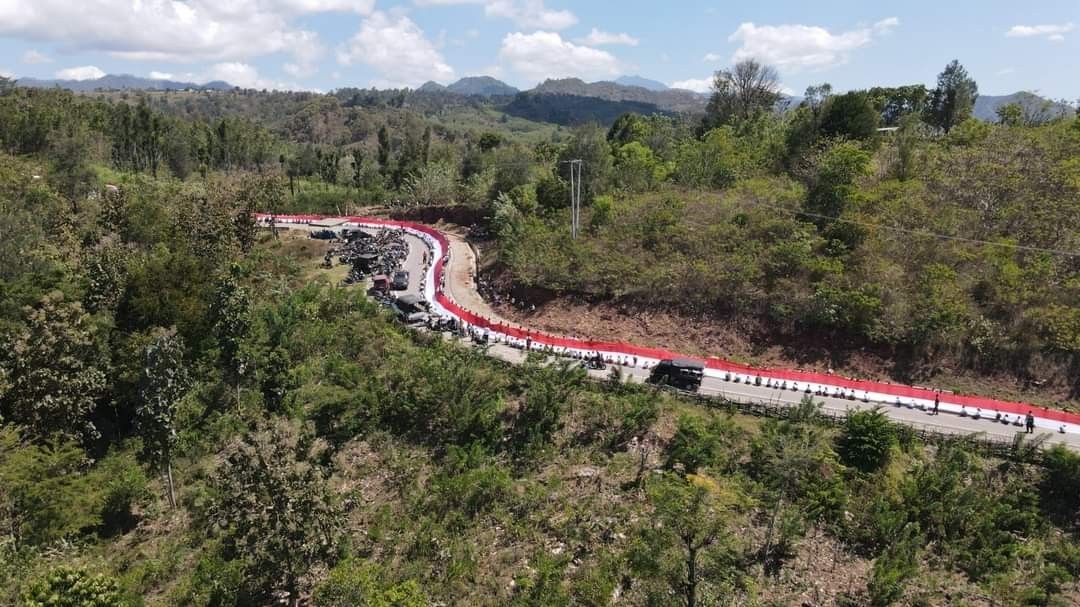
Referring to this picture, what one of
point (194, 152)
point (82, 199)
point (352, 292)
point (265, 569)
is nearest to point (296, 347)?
point (352, 292)

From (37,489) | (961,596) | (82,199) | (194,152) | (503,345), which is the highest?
(194,152)

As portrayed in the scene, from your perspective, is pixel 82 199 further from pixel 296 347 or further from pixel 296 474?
pixel 296 474

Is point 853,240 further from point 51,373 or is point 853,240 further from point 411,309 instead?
point 51,373

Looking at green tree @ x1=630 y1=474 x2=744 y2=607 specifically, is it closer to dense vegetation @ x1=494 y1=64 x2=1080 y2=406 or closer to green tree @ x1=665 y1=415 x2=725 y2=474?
green tree @ x1=665 y1=415 x2=725 y2=474

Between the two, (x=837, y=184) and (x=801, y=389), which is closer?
(x=801, y=389)

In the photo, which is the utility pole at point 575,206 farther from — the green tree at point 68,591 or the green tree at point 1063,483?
the green tree at point 68,591

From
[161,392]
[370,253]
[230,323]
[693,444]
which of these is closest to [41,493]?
[161,392]
